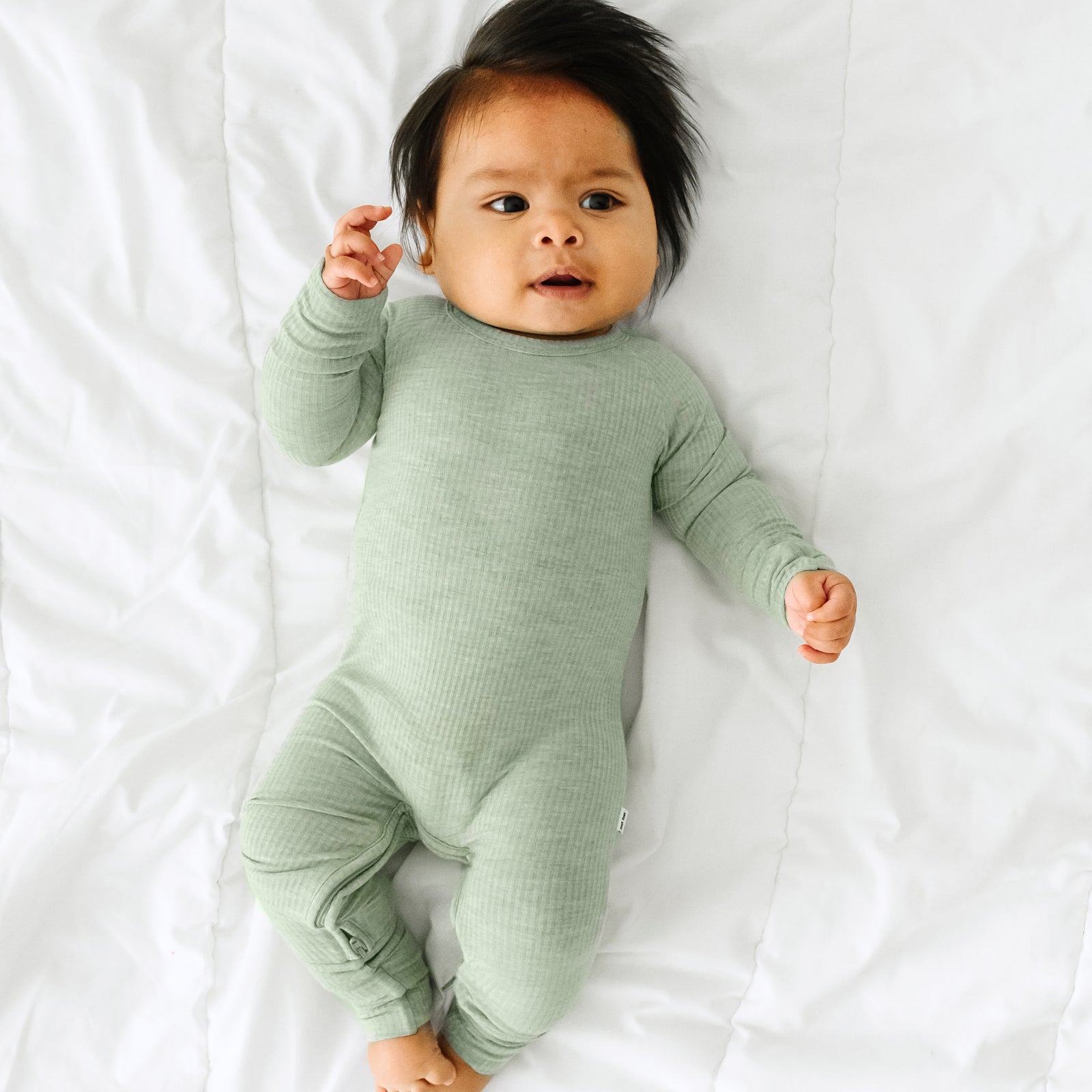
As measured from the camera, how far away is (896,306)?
1176 mm

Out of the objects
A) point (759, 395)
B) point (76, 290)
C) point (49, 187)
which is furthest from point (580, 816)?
point (49, 187)

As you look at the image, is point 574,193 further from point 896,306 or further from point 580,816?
point 580,816

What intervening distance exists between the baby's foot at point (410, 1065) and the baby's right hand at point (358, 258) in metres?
0.70

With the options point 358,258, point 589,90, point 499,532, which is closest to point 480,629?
point 499,532

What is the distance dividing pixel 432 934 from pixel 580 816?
21 cm

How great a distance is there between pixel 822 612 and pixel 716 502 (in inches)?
7.0

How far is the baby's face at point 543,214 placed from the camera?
1081 mm

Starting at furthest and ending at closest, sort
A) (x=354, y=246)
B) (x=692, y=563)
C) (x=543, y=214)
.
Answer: (x=692, y=563)
(x=543, y=214)
(x=354, y=246)

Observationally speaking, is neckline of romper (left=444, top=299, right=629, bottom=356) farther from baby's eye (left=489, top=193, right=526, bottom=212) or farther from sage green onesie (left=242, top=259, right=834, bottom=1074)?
baby's eye (left=489, top=193, right=526, bottom=212)

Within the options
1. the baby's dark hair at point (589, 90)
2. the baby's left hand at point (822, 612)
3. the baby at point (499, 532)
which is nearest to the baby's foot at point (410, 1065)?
the baby at point (499, 532)

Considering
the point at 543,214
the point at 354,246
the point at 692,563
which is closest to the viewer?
the point at 354,246

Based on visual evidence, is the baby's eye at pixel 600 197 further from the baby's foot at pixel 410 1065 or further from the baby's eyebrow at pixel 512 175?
the baby's foot at pixel 410 1065

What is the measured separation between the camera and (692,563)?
1188 mm

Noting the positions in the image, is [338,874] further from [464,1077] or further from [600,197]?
[600,197]
